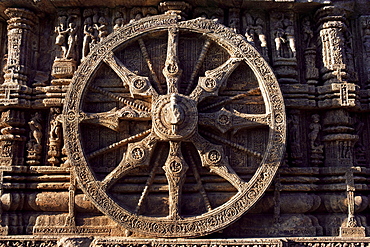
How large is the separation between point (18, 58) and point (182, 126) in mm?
3245

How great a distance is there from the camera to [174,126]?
5.61 meters

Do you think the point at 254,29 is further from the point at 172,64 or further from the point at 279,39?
the point at 172,64

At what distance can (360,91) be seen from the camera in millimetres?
6543

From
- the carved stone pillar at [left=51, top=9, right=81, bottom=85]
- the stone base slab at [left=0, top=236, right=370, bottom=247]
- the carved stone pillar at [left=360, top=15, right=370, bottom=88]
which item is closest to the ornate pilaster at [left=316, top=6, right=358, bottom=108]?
the carved stone pillar at [left=360, top=15, right=370, bottom=88]

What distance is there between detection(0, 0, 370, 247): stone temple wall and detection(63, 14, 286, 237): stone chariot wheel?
0.07 ft

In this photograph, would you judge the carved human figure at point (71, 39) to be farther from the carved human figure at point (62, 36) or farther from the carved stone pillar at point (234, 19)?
the carved stone pillar at point (234, 19)

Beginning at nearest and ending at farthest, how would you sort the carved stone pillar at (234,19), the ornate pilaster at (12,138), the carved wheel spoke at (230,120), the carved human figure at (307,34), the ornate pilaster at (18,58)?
the carved wheel spoke at (230,120)
the ornate pilaster at (12,138)
the ornate pilaster at (18,58)
the carved stone pillar at (234,19)
the carved human figure at (307,34)

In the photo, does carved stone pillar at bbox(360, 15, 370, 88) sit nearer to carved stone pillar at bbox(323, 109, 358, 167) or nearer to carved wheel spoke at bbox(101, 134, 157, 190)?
carved stone pillar at bbox(323, 109, 358, 167)

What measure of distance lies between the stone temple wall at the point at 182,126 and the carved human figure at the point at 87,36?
0.04m

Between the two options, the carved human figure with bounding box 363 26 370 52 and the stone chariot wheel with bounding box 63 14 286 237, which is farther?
the carved human figure with bounding box 363 26 370 52

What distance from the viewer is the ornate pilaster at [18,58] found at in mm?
6184

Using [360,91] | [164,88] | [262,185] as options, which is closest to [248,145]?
[262,185]

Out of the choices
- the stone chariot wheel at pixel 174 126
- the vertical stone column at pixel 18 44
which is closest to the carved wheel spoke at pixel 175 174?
the stone chariot wheel at pixel 174 126

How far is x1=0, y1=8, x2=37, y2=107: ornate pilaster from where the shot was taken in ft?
20.3
